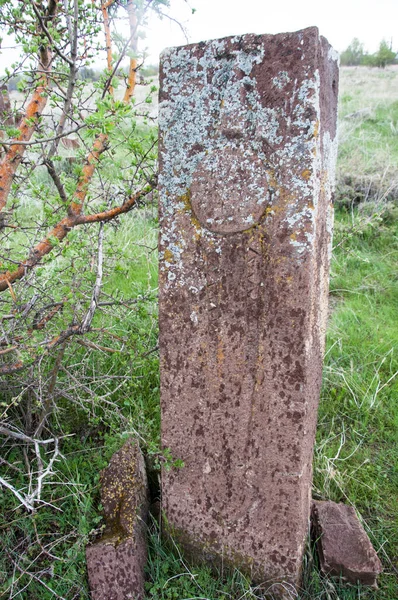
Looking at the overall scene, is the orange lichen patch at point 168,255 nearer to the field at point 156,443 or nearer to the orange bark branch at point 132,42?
the field at point 156,443

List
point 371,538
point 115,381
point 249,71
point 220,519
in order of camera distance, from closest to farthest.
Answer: point 249,71 < point 220,519 < point 371,538 < point 115,381

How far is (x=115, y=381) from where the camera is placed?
256 cm

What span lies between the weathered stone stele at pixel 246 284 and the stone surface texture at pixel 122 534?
15 cm

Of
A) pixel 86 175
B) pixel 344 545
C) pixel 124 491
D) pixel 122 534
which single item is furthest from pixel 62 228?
pixel 344 545

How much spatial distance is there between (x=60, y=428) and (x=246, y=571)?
3.55ft

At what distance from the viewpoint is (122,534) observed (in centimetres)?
171

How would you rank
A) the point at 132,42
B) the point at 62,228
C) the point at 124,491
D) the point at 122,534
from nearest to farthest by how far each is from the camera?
1. the point at 122,534
2. the point at 124,491
3. the point at 132,42
4. the point at 62,228

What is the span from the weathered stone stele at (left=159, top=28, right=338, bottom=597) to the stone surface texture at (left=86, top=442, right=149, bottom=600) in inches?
6.0

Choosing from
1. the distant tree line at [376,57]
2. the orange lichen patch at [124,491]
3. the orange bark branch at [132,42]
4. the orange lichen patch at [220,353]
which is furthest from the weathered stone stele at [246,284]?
the distant tree line at [376,57]

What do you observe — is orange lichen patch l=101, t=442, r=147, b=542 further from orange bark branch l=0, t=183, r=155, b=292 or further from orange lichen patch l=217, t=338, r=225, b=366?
orange bark branch l=0, t=183, r=155, b=292

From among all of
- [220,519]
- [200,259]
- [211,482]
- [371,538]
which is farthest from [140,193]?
[371,538]

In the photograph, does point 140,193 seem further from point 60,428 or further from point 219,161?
point 60,428

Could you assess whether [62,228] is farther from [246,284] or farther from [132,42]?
[246,284]

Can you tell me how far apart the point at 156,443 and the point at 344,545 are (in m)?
0.84
